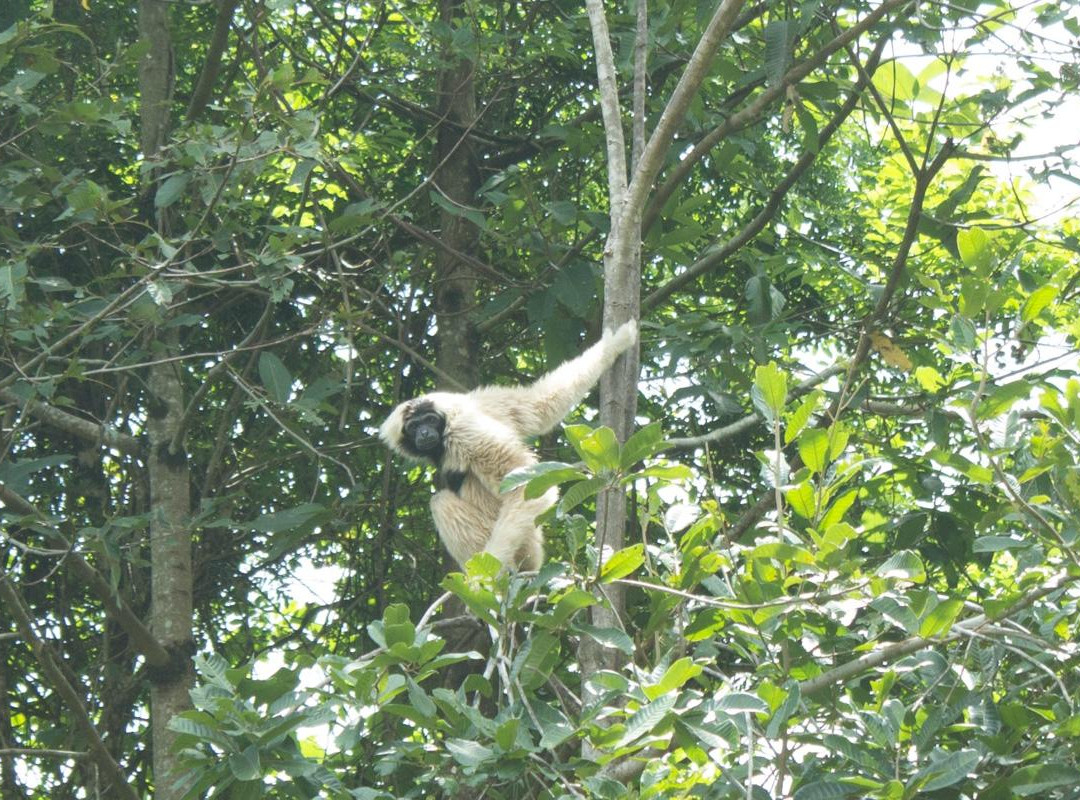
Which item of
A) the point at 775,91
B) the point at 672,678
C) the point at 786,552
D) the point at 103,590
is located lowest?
the point at 672,678

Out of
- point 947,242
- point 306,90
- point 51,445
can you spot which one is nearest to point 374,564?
point 51,445

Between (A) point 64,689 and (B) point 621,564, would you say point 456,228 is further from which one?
(B) point 621,564

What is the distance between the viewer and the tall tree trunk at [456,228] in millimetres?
8070

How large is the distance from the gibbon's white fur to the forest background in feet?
1.28

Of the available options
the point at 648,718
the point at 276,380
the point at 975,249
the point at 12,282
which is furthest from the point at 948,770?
the point at 12,282

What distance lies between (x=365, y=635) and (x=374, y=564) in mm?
464

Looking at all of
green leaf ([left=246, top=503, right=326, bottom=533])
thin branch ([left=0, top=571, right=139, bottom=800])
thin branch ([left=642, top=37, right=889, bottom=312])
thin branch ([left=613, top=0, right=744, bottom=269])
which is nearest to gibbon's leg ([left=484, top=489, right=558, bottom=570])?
green leaf ([left=246, top=503, right=326, bottom=533])

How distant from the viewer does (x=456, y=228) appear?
27.4 feet

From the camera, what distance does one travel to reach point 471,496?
691 cm

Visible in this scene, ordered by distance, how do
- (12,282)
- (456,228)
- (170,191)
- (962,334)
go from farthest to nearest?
(456,228), (170,191), (12,282), (962,334)

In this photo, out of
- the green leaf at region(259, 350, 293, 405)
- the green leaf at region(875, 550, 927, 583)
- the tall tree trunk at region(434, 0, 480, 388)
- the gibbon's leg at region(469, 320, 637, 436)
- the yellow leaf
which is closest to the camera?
the green leaf at region(875, 550, 927, 583)

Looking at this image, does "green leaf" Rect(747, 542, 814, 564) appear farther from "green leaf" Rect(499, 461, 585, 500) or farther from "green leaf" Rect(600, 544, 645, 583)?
"green leaf" Rect(499, 461, 585, 500)

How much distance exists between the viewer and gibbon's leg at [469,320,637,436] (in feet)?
21.5

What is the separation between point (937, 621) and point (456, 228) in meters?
5.22
